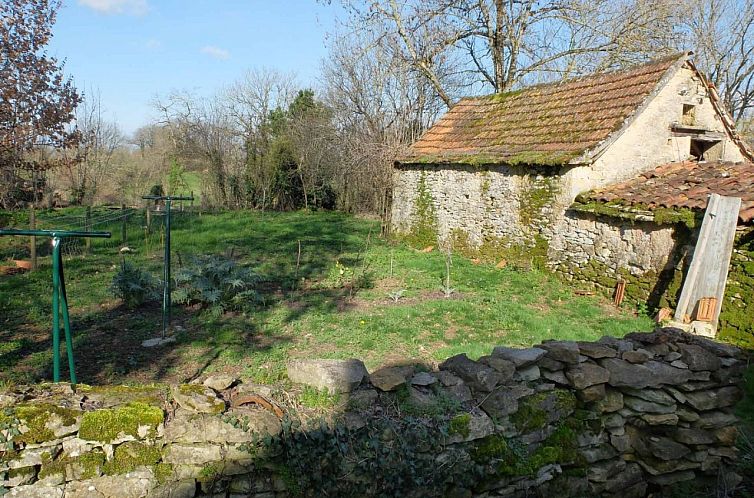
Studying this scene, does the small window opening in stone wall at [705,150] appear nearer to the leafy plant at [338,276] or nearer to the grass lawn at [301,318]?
the grass lawn at [301,318]

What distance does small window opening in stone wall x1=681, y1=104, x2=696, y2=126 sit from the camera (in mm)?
11656

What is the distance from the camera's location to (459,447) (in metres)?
3.55

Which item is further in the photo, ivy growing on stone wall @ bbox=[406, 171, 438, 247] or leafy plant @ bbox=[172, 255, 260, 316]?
ivy growing on stone wall @ bbox=[406, 171, 438, 247]

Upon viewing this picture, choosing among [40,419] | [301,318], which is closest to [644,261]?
[301,318]

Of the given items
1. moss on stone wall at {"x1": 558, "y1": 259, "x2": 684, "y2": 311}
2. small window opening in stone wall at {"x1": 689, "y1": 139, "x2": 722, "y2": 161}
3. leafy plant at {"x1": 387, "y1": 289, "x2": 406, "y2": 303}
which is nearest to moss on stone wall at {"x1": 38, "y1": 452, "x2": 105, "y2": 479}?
leafy plant at {"x1": 387, "y1": 289, "x2": 406, "y2": 303}

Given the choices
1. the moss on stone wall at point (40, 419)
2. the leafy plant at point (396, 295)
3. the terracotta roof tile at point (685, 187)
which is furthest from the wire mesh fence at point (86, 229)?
the terracotta roof tile at point (685, 187)

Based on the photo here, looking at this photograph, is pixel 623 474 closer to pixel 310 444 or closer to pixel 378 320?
pixel 310 444

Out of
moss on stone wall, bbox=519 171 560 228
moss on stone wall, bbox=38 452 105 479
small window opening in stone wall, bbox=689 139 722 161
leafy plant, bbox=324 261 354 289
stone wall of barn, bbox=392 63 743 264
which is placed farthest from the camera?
small window opening in stone wall, bbox=689 139 722 161

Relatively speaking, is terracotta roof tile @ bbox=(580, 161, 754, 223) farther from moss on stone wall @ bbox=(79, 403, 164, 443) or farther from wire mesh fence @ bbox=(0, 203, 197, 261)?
wire mesh fence @ bbox=(0, 203, 197, 261)

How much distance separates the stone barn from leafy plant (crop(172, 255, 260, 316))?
6.67m

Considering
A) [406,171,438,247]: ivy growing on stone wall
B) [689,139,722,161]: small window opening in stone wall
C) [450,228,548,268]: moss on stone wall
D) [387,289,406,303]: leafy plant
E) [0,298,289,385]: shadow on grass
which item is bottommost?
[0,298,289,385]: shadow on grass

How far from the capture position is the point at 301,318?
794 cm

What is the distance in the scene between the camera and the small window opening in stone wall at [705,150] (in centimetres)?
1240

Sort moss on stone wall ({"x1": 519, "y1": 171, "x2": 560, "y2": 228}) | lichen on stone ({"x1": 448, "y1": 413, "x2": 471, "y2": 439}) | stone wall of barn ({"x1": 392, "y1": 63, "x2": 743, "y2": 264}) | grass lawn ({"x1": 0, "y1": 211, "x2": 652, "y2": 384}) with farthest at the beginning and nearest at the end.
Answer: moss on stone wall ({"x1": 519, "y1": 171, "x2": 560, "y2": 228}), stone wall of barn ({"x1": 392, "y1": 63, "x2": 743, "y2": 264}), grass lawn ({"x1": 0, "y1": 211, "x2": 652, "y2": 384}), lichen on stone ({"x1": 448, "y1": 413, "x2": 471, "y2": 439})
